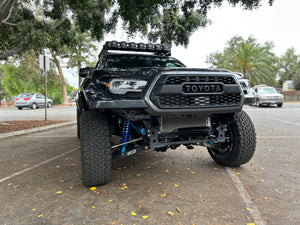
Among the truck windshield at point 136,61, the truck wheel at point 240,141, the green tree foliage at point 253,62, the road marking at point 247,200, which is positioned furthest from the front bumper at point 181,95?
the green tree foliage at point 253,62

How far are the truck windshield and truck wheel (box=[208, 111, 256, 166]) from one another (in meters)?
1.45

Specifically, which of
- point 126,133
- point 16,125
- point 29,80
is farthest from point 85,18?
point 29,80

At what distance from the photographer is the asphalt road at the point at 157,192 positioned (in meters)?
1.94

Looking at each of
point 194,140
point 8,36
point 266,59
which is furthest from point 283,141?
point 266,59

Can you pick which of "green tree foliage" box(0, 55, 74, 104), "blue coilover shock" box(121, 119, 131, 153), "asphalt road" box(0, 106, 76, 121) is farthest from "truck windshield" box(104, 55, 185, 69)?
"green tree foliage" box(0, 55, 74, 104)

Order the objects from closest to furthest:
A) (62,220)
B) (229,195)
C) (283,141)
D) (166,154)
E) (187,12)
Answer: (62,220) → (229,195) → (166,154) → (283,141) → (187,12)

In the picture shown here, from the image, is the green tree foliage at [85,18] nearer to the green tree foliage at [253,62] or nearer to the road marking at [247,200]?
the road marking at [247,200]

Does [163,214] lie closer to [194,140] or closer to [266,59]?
[194,140]

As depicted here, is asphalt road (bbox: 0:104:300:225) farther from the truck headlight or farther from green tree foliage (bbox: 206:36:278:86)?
green tree foliage (bbox: 206:36:278:86)

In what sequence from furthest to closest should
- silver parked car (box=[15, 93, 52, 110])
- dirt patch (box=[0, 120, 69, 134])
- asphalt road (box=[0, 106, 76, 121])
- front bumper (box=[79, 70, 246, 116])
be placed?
silver parked car (box=[15, 93, 52, 110]), asphalt road (box=[0, 106, 76, 121]), dirt patch (box=[0, 120, 69, 134]), front bumper (box=[79, 70, 246, 116])

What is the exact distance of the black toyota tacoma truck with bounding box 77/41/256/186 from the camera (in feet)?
7.47

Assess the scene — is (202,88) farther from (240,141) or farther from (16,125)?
(16,125)

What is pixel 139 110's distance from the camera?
2387mm

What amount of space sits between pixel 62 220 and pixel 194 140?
1632mm
